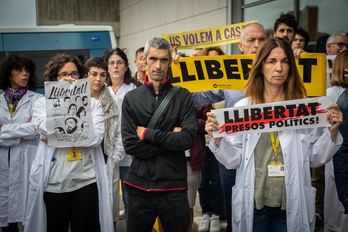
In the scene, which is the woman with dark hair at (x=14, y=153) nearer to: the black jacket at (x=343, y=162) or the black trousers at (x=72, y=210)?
the black trousers at (x=72, y=210)

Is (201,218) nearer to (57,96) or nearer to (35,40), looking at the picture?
(57,96)

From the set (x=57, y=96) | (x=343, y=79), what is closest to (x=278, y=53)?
(x=343, y=79)

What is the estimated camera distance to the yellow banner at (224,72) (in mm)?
Result: 3928

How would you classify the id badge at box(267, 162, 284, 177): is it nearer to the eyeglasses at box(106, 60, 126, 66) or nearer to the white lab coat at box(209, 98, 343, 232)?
the white lab coat at box(209, 98, 343, 232)

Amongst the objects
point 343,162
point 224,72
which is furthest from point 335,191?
point 224,72

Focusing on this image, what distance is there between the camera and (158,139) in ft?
9.78

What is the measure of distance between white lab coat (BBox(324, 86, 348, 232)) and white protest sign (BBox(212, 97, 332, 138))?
1757mm

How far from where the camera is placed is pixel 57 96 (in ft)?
11.8

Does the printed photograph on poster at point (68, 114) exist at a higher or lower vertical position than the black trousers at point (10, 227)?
higher

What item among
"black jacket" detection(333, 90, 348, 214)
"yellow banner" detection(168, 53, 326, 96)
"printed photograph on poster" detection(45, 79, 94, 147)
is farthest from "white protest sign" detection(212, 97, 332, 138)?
"printed photograph on poster" detection(45, 79, 94, 147)

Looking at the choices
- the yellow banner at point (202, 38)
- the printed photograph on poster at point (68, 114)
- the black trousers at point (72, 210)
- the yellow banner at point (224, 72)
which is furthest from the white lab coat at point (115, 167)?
the yellow banner at point (202, 38)

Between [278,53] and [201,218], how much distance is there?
323 cm

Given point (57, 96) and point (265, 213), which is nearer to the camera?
point (265, 213)

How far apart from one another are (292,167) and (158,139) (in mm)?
1085
